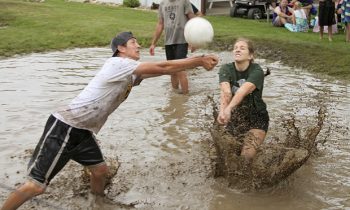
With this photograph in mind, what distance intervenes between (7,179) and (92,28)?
38.7 ft

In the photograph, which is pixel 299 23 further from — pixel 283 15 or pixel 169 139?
pixel 169 139

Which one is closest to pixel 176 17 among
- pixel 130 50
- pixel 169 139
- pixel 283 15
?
pixel 169 139

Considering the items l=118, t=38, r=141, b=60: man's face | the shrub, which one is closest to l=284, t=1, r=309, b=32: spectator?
the shrub

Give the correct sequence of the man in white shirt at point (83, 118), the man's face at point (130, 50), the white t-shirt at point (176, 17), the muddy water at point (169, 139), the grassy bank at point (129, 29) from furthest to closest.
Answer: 1. the grassy bank at point (129, 29)
2. the white t-shirt at point (176, 17)
3. the muddy water at point (169, 139)
4. the man's face at point (130, 50)
5. the man in white shirt at point (83, 118)

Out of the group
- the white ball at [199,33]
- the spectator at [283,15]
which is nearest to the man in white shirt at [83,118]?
the white ball at [199,33]

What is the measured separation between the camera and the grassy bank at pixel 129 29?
12.2 m

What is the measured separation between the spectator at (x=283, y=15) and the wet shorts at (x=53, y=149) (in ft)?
46.2

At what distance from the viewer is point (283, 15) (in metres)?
17.5

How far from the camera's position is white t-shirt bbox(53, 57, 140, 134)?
437 cm

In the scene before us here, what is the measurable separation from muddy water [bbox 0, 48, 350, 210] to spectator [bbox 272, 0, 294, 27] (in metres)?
6.16

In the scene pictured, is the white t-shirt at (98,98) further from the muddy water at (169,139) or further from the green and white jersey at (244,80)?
the green and white jersey at (244,80)

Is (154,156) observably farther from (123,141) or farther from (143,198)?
(143,198)

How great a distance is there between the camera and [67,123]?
4410mm

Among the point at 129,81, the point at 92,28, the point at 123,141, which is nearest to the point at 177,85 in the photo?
the point at 123,141
